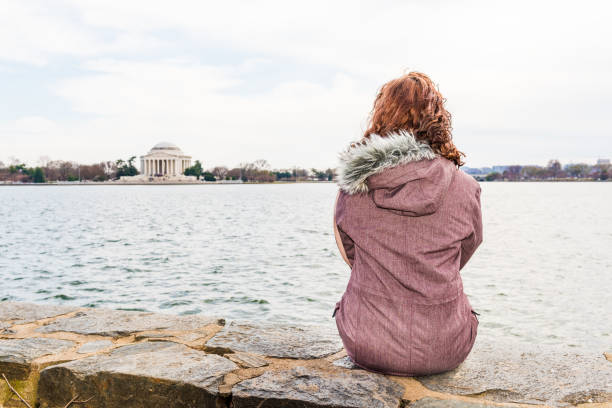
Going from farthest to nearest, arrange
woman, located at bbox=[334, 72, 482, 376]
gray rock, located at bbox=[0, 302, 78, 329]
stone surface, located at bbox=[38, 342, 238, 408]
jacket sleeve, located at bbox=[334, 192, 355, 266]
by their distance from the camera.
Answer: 1. gray rock, located at bbox=[0, 302, 78, 329]
2. jacket sleeve, located at bbox=[334, 192, 355, 266]
3. stone surface, located at bbox=[38, 342, 238, 408]
4. woman, located at bbox=[334, 72, 482, 376]

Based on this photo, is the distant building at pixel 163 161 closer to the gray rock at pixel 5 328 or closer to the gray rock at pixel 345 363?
the gray rock at pixel 5 328

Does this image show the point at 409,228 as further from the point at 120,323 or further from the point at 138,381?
the point at 120,323

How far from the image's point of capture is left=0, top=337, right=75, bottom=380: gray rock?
3.04 metres

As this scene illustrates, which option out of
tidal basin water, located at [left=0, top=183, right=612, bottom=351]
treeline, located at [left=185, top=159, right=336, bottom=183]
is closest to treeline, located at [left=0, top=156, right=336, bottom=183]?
treeline, located at [left=185, top=159, right=336, bottom=183]

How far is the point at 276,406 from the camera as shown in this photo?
2512 mm

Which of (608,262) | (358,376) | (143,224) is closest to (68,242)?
(143,224)

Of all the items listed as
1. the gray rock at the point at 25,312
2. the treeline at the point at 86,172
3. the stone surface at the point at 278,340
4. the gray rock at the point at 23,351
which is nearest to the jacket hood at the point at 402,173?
the stone surface at the point at 278,340

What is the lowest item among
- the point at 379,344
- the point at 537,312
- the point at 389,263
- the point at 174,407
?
the point at 537,312

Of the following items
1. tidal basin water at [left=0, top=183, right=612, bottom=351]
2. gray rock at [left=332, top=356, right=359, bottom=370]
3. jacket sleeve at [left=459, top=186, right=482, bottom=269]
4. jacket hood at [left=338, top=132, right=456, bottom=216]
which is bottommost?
tidal basin water at [left=0, top=183, right=612, bottom=351]

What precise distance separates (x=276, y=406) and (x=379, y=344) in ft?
1.95

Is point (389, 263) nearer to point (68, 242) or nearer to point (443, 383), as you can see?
point (443, 383)

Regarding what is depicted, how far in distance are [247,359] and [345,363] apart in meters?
0.56

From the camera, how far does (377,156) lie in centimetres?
256

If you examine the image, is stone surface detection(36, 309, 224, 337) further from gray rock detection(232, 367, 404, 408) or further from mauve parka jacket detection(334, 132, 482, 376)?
mauve parka jacket detection(334, 132, 482, 376)
